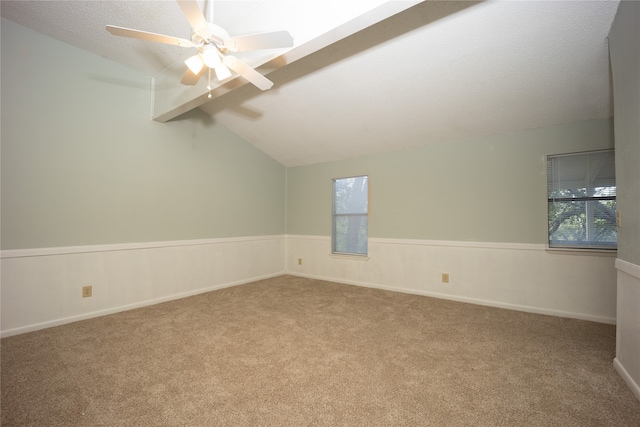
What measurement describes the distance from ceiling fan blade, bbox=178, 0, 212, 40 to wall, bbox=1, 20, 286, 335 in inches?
82.8

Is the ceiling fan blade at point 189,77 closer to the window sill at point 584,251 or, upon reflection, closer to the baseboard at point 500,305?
the baseboard at point 500,305

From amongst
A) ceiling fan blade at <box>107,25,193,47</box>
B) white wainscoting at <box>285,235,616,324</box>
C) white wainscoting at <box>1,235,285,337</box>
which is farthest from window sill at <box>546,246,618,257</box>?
white wainscoting at <box>1,235,285,337</box>

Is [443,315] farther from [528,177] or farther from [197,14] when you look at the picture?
[197,14]

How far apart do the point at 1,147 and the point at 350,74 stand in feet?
10.5

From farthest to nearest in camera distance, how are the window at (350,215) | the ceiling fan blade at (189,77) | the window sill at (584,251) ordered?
the window at (350,215) < the window sill at (584,251) < the ceiling fan blade at (189,77)

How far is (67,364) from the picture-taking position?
1.98 metres

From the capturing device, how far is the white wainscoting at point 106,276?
251 cm

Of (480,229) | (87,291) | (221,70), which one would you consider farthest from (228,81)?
(480,229)

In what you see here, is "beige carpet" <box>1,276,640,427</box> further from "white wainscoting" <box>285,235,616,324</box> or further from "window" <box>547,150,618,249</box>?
"window" <box>547,150,618,249</box>

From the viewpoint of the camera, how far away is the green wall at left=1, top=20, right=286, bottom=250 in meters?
A: 2.49

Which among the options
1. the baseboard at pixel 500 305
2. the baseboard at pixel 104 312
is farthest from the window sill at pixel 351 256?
the baseboard at pixel 104 312

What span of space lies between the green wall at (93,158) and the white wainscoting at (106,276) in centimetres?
13

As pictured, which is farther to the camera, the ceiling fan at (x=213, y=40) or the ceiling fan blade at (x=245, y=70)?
the ceiling fan blade at (x=245, y=70)

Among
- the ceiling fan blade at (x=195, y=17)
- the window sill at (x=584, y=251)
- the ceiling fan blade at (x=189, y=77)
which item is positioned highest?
the ceiling fan blade at (x=189, y=77)
